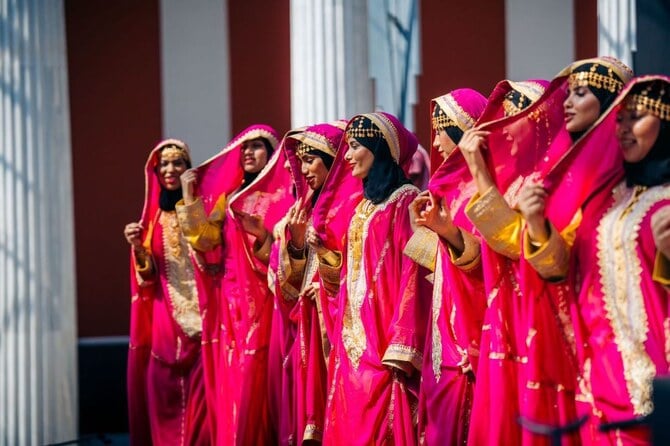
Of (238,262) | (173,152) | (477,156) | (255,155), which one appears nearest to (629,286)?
(477,156)

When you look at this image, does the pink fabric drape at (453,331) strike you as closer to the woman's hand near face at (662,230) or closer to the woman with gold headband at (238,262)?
the woman's hand near face at (662,230)

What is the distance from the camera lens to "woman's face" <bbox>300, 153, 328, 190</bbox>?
5879mm

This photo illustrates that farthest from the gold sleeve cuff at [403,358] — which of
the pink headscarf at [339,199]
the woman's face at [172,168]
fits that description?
the woman's face at [172,168]

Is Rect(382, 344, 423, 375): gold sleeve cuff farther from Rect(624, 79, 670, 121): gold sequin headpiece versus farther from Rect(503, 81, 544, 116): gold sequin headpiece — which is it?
Rect(624, 79, 670, 121): gold sequin headpiece

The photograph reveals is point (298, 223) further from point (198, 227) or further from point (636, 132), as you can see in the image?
point (636, 132)

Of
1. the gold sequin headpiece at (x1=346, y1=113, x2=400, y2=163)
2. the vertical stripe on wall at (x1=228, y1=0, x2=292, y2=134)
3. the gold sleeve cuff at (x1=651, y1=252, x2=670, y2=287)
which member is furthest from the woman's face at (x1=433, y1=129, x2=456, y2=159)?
the vertical stripe on wall at (x1=228, y1=0, x2=292, y2=134)

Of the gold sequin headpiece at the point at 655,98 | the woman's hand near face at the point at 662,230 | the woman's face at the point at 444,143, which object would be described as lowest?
the woman's hand near face at the point at 662,230

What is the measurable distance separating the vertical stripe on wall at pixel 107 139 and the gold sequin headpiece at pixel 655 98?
19.1ft

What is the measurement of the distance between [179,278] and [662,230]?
13.1 feet

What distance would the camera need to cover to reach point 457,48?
895 centimetres

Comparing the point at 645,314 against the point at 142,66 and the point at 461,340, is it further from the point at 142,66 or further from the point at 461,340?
the point at 142,66

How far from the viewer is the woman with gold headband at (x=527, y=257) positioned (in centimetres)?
411

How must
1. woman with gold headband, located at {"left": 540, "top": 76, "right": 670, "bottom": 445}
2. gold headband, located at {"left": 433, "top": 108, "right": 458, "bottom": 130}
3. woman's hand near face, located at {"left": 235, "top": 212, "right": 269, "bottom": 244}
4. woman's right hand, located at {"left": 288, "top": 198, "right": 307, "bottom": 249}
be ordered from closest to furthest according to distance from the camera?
woman with gold headband, located at {"left": 540, "top": 76, "right": 670, "bottom": 445} → gold headband, located at {"left": 433, "top": 108, "right": 458, "bottom": 130} → woman's right hand, located at {"left": 288, "top": 198, "right": 307, "bottom": 249} → woman's hand near face, located at {"left": 235, "top": 212, "right": 269, "bottom": 244}

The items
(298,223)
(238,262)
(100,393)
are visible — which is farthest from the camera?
(100,393)
